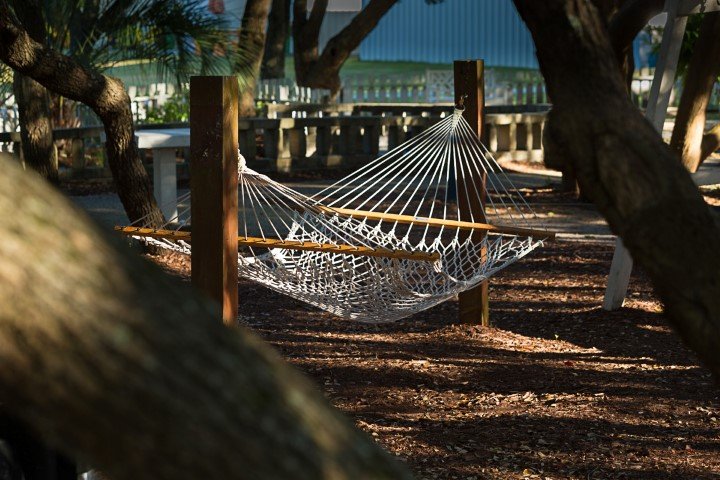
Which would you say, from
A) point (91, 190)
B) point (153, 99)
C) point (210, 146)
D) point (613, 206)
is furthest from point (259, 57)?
point (613, 206)

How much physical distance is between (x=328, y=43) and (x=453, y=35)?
1690 cm

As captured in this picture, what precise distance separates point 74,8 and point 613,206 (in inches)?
329

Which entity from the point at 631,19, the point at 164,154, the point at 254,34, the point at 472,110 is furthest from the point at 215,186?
the point at 254,34

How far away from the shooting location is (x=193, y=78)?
3.71m

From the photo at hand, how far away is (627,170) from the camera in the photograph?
166cm

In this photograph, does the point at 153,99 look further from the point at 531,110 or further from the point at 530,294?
the point at 530,294

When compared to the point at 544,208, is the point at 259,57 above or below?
above

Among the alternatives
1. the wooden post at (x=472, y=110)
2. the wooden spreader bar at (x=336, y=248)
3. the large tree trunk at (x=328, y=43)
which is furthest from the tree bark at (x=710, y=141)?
the large tree trunk at (x=328, y=43)

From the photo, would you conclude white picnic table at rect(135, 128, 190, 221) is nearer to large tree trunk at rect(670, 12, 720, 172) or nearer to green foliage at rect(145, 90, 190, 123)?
large tree trunk at rect(670, 12, 720, 172)

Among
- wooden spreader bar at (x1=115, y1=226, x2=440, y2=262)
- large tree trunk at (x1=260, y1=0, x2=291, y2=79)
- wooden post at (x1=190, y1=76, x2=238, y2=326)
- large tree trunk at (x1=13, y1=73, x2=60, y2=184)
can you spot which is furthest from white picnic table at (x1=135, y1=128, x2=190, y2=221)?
large tree trunk at (x1=260, y1=0, x2=291, y2=79)

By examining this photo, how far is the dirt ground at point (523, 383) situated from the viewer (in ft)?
12.4

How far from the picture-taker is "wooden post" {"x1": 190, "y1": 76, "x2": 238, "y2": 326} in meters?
3.73

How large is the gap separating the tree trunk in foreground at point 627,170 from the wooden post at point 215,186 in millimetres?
2096

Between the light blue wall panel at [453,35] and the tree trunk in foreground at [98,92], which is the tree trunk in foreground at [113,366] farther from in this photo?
the light blue wall panel at [453,35]
